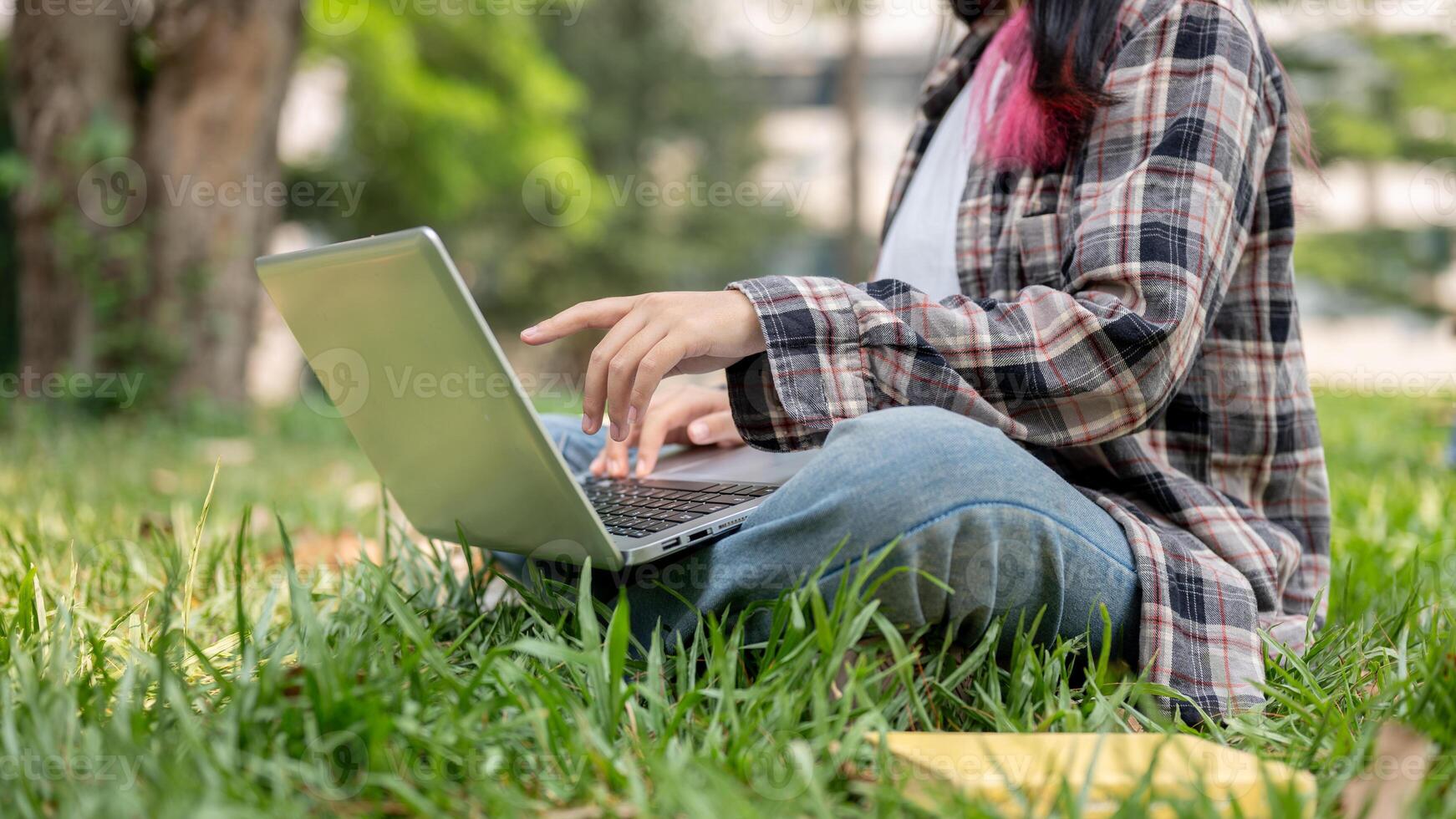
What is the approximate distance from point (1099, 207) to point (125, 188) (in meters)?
4.20

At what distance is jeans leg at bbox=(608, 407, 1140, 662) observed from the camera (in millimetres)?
1039

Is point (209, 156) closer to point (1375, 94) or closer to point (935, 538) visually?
point (935, 538)

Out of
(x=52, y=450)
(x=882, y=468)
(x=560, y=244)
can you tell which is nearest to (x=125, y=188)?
(x=52, y=450)

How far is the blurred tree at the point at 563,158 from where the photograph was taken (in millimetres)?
8023

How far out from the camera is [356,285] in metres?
1.05

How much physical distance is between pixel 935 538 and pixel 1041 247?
0.45m

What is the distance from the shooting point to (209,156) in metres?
4.38

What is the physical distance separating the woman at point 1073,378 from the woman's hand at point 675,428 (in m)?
0.36

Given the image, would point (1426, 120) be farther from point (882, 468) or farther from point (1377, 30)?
point (882, 468)
